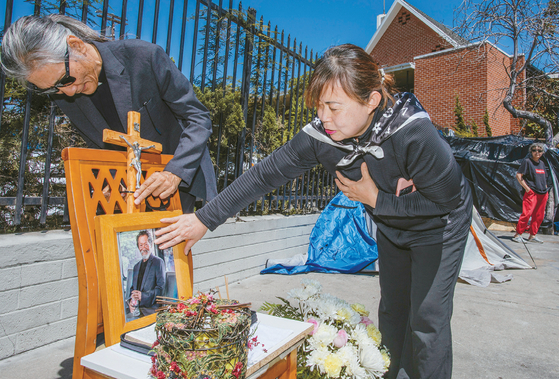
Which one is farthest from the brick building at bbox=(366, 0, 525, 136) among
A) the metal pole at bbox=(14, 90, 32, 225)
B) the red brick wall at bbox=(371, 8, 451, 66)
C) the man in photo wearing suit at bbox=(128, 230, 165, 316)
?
the man in photo wearing suit at bbox=(128, 230, 165, 316)

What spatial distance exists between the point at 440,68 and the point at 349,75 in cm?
1802

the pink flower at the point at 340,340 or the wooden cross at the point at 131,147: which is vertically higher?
the wooden cross at the point at 131,147

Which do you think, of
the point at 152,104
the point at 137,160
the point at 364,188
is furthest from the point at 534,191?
the point at 137,160

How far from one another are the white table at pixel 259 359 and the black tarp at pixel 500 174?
9.59 meters

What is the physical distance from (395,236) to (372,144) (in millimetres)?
488

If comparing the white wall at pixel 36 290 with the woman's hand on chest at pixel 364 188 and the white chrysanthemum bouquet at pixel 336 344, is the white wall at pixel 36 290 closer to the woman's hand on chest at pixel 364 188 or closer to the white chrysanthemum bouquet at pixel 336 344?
the white chrysanthemum bouquet at pixel 336 344

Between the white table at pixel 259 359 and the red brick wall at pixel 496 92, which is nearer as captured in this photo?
the white table at pixel 259 359

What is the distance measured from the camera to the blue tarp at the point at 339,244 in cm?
477

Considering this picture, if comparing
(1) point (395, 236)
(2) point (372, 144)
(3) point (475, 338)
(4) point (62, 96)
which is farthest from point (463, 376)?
(4) point (62, 96)

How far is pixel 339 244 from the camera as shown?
5.02 meters

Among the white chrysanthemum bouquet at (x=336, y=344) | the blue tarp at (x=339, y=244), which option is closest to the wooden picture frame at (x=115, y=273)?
the white chrysanthemum bouquet at (x=336, y=344)

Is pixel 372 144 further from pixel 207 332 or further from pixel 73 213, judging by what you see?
pixel 73 213

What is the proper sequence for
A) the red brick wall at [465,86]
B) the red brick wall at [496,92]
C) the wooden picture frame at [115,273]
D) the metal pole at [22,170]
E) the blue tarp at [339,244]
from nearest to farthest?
the wooden picture frame at [115,273], the metal pole at [22,170], the blue tarp at [339,244], the red brick wall at [496,92], the red brick wall at [465,86]

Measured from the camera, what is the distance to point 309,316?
5.38 feet
